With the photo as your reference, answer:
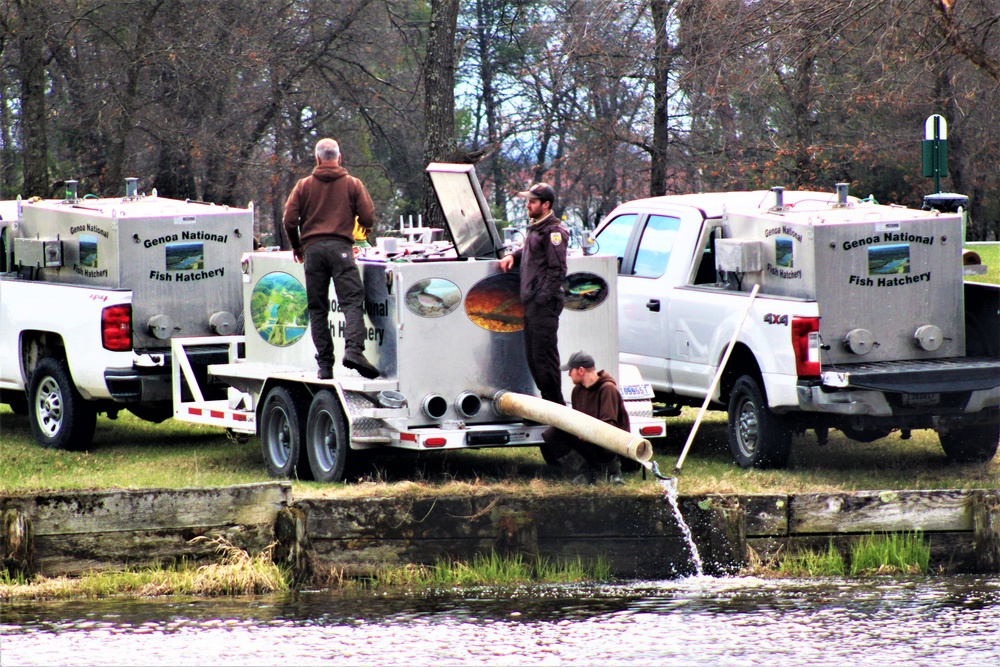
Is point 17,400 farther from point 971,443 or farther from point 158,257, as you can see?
point 971,443

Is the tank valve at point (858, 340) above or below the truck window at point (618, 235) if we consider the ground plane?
below

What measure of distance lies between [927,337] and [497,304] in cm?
335

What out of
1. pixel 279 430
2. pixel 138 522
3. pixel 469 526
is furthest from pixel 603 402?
pixel 138 522

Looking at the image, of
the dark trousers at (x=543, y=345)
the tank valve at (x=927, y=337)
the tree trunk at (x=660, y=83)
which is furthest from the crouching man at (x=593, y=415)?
the tree trunk at (x=660, y=83)

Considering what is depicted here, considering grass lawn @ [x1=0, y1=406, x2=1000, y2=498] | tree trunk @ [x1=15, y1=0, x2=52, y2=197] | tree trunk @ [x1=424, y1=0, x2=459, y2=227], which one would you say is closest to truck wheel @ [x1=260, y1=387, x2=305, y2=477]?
grass lawn @ [x1=0, y1=406, x2=1000, y2=498]

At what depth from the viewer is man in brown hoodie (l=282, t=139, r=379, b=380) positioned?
33.9 ft

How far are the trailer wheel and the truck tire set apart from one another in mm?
3160

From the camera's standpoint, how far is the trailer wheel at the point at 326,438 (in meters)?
10.3

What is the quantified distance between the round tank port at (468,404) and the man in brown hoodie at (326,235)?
2.75 feet

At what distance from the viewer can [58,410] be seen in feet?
42.2

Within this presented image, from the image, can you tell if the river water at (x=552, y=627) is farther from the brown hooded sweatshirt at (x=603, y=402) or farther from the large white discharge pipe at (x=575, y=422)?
the brown hooded sweatshirt at (x=603, y=402)

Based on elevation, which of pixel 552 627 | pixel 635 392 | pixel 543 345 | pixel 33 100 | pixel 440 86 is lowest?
pixel 552 627

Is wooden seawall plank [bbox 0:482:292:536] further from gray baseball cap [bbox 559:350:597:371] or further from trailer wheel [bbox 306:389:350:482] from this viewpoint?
gray baseball cap [bbox 559:350:597:371]

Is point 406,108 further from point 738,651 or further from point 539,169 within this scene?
point 738,651
